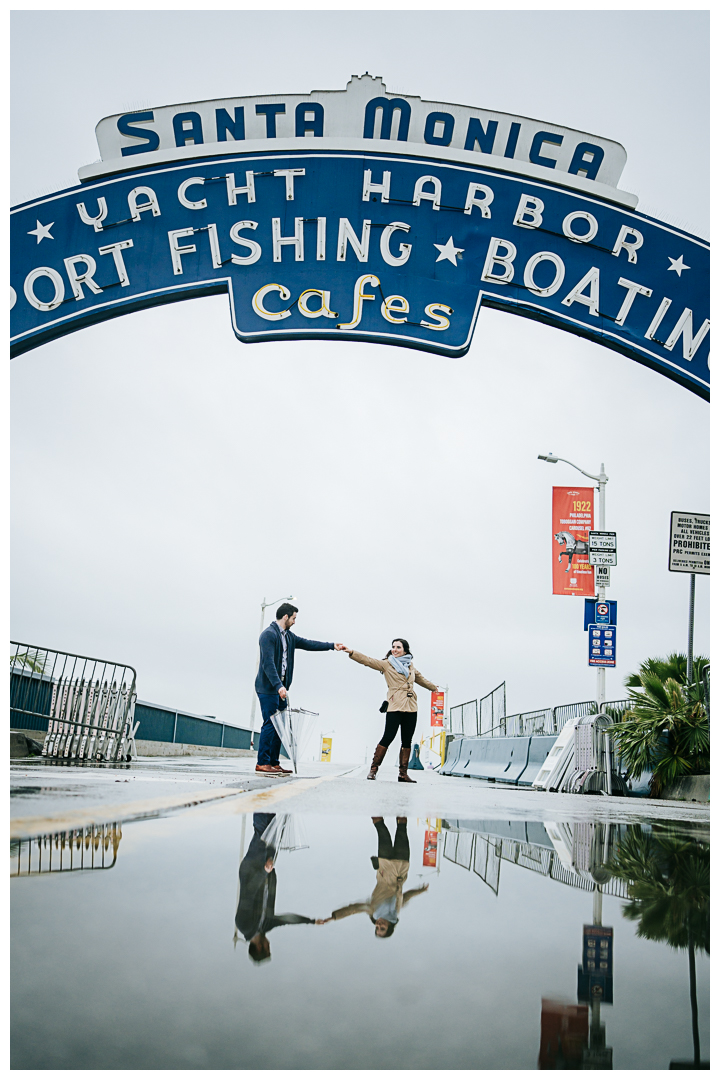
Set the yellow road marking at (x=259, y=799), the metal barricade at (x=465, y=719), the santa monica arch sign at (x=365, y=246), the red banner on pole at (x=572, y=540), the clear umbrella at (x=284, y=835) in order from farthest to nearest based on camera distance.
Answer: the metal barricade at (x=465, y=719) < the red banner on pole at (x=572, y=540) < the santa monica arch sign at (x=365, y=246) < the yellow road marking at (x=259, y=799) < the clear umbrella at (x=284, y=835)

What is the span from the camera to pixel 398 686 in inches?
439

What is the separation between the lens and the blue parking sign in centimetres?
1691

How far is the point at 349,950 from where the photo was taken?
1.56 meters

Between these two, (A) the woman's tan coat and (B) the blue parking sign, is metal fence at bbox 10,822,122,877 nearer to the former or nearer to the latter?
(A) the woman's tan coat

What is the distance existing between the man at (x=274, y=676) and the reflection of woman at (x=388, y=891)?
6399 millimetres

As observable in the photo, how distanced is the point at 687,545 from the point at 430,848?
22.4ft

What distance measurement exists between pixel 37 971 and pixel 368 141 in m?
8.01

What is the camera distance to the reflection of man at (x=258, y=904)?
160 cm

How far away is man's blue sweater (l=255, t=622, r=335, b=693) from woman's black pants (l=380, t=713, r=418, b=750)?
1.88 meters

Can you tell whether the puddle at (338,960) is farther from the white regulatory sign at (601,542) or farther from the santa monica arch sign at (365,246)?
the white regulatory sign at (601,542)

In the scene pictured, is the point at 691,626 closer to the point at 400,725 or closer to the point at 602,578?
the point at 602,578

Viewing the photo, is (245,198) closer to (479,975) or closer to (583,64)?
(583,64)

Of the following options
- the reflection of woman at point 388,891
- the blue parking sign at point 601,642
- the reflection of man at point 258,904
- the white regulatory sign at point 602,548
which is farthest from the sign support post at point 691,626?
the reflection of man at point 258,904
